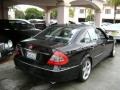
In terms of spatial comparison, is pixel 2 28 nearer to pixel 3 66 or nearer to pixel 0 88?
pixel 3 66

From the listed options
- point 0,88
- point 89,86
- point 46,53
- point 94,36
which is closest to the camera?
point 46,53

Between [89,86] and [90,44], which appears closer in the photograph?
[89,86]

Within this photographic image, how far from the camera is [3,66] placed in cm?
563

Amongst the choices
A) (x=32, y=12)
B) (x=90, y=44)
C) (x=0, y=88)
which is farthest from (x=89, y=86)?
(x=32, y=12)

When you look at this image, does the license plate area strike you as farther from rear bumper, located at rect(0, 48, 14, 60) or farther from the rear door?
rear bumper, located at rect(0, 48, 14, 60)

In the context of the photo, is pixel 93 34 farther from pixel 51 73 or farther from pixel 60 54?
pixel 51 73

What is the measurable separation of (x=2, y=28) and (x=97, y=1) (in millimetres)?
8636

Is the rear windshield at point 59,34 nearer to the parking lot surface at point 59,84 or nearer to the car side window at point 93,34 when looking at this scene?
the car side window at point 93,34

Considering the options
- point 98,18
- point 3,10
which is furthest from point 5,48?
point 98,18

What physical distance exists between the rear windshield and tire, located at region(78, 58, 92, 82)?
750 millimetres

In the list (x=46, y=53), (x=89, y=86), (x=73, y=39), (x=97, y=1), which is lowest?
(x=89, y=86)

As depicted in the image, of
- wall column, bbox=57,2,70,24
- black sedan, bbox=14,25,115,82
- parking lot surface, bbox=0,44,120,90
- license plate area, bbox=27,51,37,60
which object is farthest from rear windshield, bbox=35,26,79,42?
wall column, bbox=57,2,70,24

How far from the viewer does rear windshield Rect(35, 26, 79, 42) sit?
4414 mm

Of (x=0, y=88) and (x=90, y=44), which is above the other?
(x=90, y=44)
